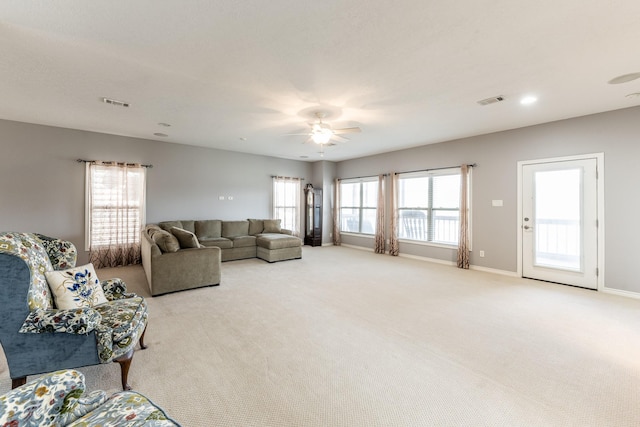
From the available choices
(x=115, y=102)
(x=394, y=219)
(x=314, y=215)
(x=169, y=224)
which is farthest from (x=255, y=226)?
(x=115, y=102)

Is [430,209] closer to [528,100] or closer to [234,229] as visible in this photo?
[528,100]

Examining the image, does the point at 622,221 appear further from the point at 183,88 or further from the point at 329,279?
the point at 183,88

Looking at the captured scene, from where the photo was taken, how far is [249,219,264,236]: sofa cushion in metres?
7.25

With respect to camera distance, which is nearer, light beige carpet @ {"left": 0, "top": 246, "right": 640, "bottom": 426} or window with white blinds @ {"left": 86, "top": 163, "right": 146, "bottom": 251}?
light beige carpet @ {"left": 0, "top": 246, "right": 640, "bottom": 426}

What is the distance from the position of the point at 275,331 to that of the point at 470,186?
16.1ft

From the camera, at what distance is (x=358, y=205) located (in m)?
8.45

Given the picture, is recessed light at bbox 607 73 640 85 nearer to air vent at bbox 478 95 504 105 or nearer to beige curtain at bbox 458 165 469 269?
air vent at bbox 478 95 504 105

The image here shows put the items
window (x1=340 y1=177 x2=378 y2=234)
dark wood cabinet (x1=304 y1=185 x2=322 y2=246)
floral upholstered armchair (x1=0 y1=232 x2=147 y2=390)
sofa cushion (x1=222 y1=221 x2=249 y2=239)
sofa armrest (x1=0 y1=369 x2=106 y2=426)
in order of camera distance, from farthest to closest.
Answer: dark wood cabinet (x1=304 y1=185 x2=322 y2=246), window (x1=340 y1=177 x2=378 y2=234), sofa cushion (x1=222 y1=221 x2=249 y2=239), floral upholstered armchair (x1=0 y1=232 x2=147 y2=390), sofa armrest (x1=0 y1=369 x2=106 y2=426)

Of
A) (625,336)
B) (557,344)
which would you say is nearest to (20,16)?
(557,344)

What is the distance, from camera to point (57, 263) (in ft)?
7.52

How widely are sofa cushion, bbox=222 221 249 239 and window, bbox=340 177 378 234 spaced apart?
3.12m

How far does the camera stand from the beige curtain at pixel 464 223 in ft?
18.6

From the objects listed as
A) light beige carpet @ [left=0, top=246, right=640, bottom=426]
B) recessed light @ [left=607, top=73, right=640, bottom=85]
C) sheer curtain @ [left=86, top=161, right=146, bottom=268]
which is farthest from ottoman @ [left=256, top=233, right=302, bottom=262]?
recessed light @ [left=607, top=73, right=640, bottom=85]

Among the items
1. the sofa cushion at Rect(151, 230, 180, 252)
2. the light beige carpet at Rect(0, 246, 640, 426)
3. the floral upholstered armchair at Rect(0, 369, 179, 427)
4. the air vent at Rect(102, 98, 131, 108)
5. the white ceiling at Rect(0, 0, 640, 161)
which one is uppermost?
the air vent at Rect(102, 98, 131, 108)
